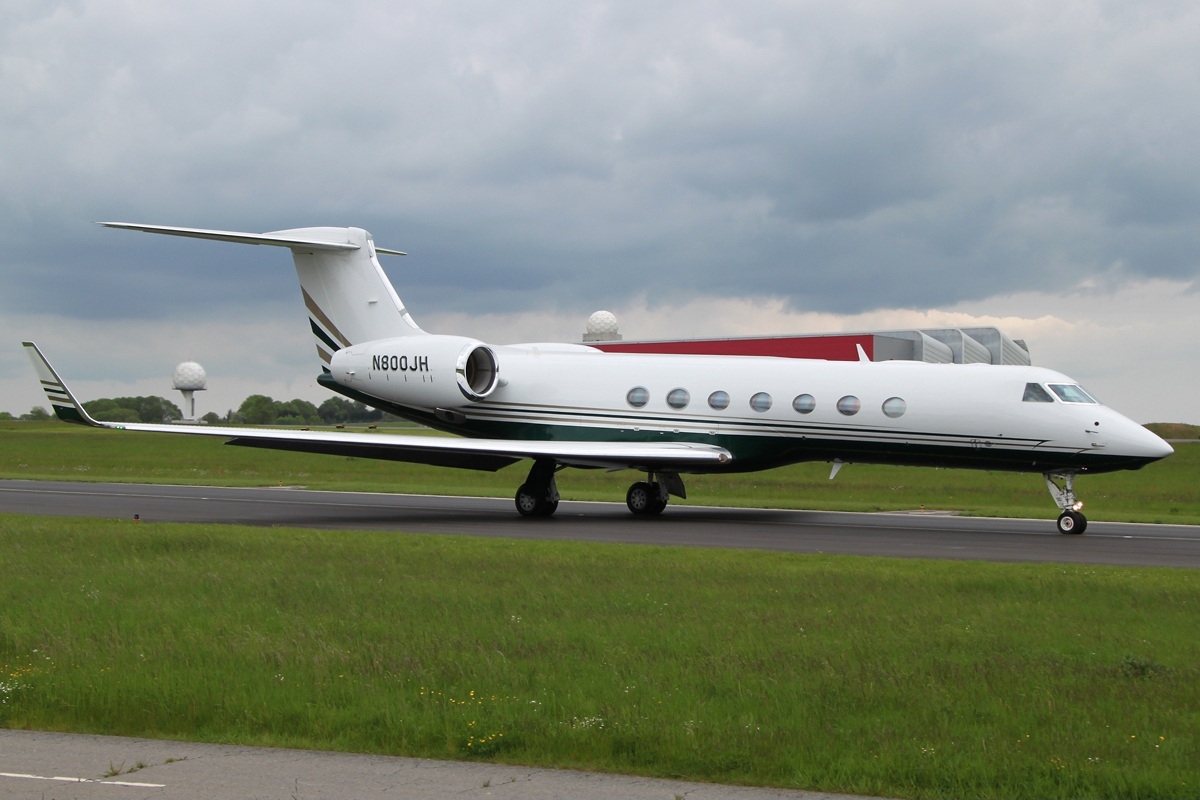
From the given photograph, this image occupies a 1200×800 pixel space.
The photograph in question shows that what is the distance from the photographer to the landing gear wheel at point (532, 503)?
24.9 meters

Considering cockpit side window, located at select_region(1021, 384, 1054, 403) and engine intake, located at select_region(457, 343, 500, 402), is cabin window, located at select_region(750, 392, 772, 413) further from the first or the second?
engine intake, located at select_region(457, 343, 500, 402)

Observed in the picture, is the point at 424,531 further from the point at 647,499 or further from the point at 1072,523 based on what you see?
the point at 1072,523

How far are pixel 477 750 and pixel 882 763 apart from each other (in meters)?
2.36

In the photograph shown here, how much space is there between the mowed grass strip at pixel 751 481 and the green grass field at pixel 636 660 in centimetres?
1216

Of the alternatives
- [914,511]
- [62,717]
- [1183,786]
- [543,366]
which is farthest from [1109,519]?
[62,717]

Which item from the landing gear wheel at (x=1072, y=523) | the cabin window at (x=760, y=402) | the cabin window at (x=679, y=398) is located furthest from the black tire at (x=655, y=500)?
the landing gear wheel at (x=1072, y=523)

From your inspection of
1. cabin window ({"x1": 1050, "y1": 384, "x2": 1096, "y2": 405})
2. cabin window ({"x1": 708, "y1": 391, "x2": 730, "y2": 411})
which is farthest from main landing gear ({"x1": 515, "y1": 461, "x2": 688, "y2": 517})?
cabin window ({"x1": 1050, "y1": 384, "x2": 1096, "y2": 405})

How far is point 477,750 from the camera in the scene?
24.3 ft

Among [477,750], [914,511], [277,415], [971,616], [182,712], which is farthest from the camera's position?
[277,415]

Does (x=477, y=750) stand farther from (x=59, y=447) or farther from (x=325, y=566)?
(x=59, y=447)

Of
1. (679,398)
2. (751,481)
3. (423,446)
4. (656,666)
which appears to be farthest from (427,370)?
(656,666)

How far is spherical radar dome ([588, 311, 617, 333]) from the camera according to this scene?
66875 millimetres

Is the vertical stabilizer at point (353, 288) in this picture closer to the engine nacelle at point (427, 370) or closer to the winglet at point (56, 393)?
the engine nacelle at point (427, 370)

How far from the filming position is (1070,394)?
21625 millimetres
